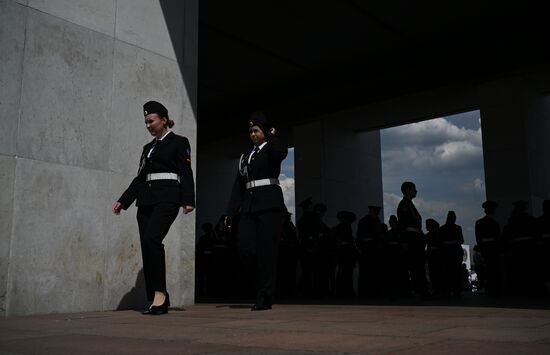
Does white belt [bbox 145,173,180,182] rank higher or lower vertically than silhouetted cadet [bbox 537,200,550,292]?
higher

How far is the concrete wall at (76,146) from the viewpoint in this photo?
4.62 meters

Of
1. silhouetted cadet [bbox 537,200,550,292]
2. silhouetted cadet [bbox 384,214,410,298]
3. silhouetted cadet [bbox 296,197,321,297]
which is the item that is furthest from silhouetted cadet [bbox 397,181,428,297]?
silhouetted cadet [bbox 296,197,321,297]

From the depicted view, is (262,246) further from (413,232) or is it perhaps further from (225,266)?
(225,266)

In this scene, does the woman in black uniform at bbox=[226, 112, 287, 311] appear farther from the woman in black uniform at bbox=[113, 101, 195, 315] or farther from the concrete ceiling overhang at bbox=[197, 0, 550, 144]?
the concrete ceiling overhang at bbox=[197, 0, 550, 144]

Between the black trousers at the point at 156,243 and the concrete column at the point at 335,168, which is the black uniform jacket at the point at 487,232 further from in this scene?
the black trousers at the point at 156,243

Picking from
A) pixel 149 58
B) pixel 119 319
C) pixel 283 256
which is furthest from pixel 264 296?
pixel 283 256

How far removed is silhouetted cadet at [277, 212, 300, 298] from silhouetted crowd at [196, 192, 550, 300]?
0.02m

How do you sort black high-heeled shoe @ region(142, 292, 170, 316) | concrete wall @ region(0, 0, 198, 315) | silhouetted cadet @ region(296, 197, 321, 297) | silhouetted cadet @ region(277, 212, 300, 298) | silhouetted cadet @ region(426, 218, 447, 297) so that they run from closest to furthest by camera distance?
1. black high-heeled shoe @ region(142, 292, 170, 316)
2. concrete wall @ region(0, 0, 198, 315)
3. silhouetted cadet @ region(426, 218, 447, 297)
4. silhouetted cadet @ region(296, 197, 321, 297)
5. silhouetted cadet @ region(277, 212, 300, 298)

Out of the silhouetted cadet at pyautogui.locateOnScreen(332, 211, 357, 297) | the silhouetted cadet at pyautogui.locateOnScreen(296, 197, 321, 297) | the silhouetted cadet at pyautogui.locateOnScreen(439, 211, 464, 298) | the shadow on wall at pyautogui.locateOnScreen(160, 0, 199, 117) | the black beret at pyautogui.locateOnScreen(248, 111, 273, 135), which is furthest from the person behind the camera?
the silhouetted cadet at pyautogui.locateOnScreen(332, 211, 357, 297)

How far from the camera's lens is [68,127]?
5.04 metres

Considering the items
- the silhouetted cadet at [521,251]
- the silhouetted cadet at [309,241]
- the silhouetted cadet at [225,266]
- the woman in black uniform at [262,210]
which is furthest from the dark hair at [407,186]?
the silhouetted cadet at [225,266]

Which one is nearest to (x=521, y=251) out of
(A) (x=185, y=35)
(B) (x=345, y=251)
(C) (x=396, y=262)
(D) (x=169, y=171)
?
(C) (x=396, y=262)

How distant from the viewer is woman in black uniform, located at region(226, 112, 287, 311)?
5027 millimetres

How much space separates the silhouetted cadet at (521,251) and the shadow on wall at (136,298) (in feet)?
19.8
